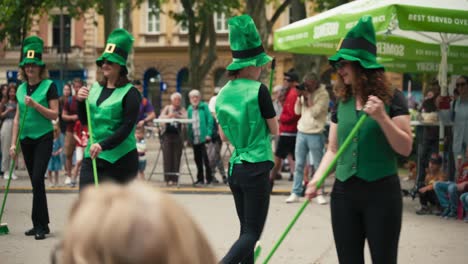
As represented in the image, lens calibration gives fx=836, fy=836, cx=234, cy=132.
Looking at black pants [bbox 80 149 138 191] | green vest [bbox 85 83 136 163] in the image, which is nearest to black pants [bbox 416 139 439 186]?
black pants [bbox 80 149 138 191]

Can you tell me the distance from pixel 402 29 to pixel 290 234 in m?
3.09

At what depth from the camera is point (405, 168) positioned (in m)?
19.2

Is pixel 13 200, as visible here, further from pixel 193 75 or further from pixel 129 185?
pixel 193 75

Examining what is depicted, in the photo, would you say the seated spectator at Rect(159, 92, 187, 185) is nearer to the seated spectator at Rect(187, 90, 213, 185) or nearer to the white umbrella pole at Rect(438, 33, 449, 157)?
the seated spectator at Rect(187, 90, 213, 185)

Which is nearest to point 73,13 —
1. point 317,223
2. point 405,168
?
point 405,168

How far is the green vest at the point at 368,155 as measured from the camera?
14.4ft

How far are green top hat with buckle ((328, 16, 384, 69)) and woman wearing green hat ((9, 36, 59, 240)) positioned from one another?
4.41 meters

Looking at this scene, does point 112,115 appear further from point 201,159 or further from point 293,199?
point 201,159

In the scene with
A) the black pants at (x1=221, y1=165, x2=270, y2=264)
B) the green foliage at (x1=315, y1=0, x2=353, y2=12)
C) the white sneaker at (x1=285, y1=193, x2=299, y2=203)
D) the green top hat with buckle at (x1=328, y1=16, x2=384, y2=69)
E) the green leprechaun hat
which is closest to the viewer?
the green top hat with buckle at (x1=328, y1=16, x2=384, y2=69)

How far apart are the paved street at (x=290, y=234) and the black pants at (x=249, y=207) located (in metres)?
1.38

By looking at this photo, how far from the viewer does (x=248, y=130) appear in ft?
19.3

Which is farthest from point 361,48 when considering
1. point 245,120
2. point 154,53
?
point 154,53

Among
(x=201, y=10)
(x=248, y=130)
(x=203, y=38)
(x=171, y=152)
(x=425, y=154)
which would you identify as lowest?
(x=171, y=152)

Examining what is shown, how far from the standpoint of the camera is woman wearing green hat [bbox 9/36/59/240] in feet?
27.0
